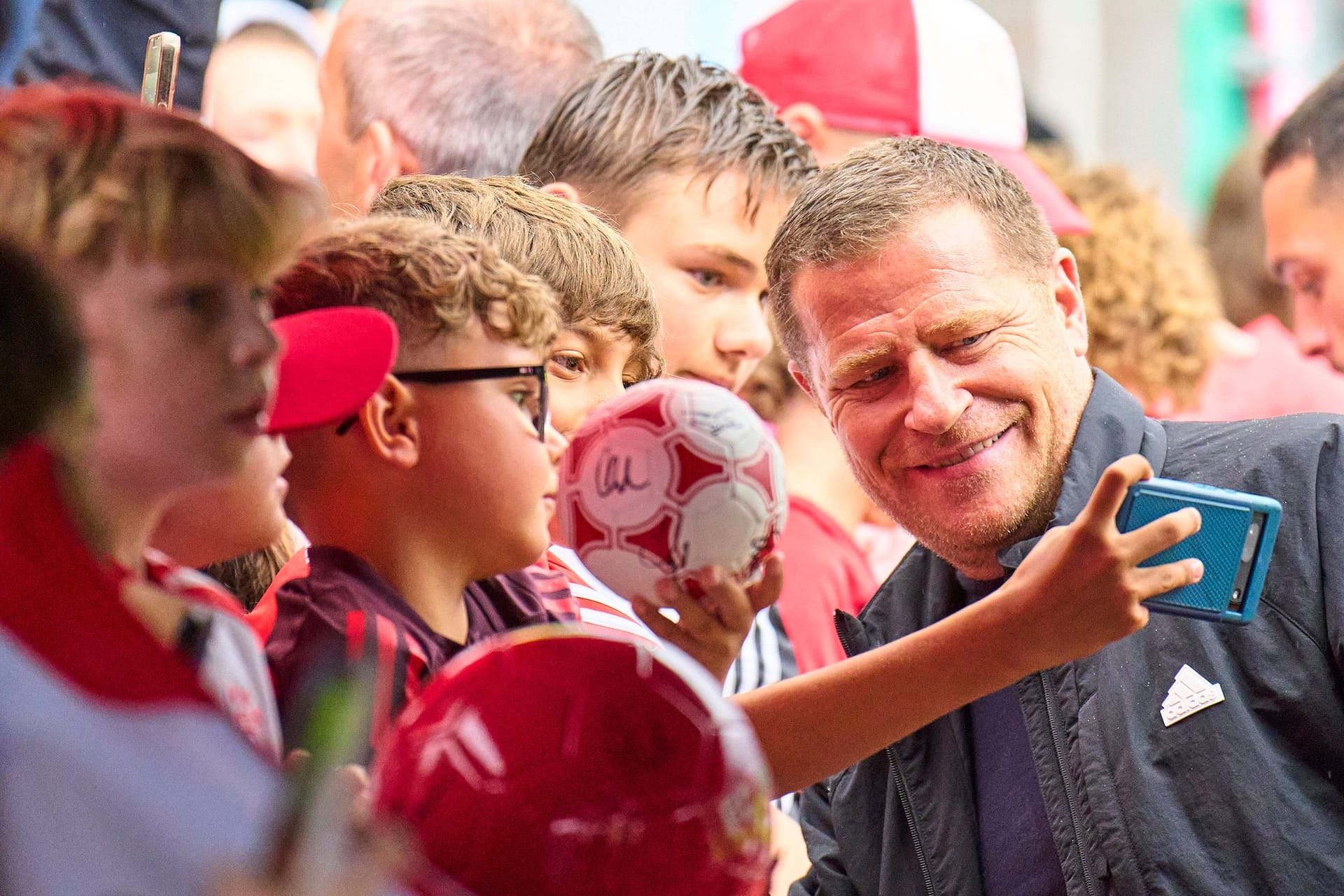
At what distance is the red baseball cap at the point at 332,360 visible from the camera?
1.10 m

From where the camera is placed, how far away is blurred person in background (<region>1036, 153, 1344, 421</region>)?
13.8 feet

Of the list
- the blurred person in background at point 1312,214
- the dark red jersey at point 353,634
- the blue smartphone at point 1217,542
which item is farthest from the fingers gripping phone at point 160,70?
the blurred person in background at point 1312,214

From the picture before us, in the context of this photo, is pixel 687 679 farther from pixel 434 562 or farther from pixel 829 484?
pixel 829 484

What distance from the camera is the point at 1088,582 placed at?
1334 millimetres

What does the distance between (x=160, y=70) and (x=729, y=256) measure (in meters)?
1.55

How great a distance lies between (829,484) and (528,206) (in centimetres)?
205

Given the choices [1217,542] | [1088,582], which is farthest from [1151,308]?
[1088,582]

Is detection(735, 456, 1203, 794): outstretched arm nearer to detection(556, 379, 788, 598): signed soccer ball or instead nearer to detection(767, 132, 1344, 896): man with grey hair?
detection(556, 379, 788, 598): signed soccer ball

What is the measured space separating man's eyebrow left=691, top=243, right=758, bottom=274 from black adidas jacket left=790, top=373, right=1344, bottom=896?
0.72 meters

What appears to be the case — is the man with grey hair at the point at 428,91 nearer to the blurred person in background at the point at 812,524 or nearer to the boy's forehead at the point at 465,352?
the blurred person in background at the point at 812,524

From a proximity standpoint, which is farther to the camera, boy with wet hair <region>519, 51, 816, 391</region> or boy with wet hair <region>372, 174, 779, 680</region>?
boy with wet hair <region>519, 51, 816, 391</region>

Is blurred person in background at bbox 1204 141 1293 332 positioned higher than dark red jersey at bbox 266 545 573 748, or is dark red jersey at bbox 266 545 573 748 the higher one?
dark red jersey at bbox 266 545 573 748

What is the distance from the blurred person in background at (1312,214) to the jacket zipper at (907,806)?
1973 mm

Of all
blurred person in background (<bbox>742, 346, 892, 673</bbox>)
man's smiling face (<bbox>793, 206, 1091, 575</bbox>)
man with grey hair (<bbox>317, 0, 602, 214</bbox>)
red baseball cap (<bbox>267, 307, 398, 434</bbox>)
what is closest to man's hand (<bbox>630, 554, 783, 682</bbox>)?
red baseball cap (<bbox>267, 307, 398, 434</bbox>)
